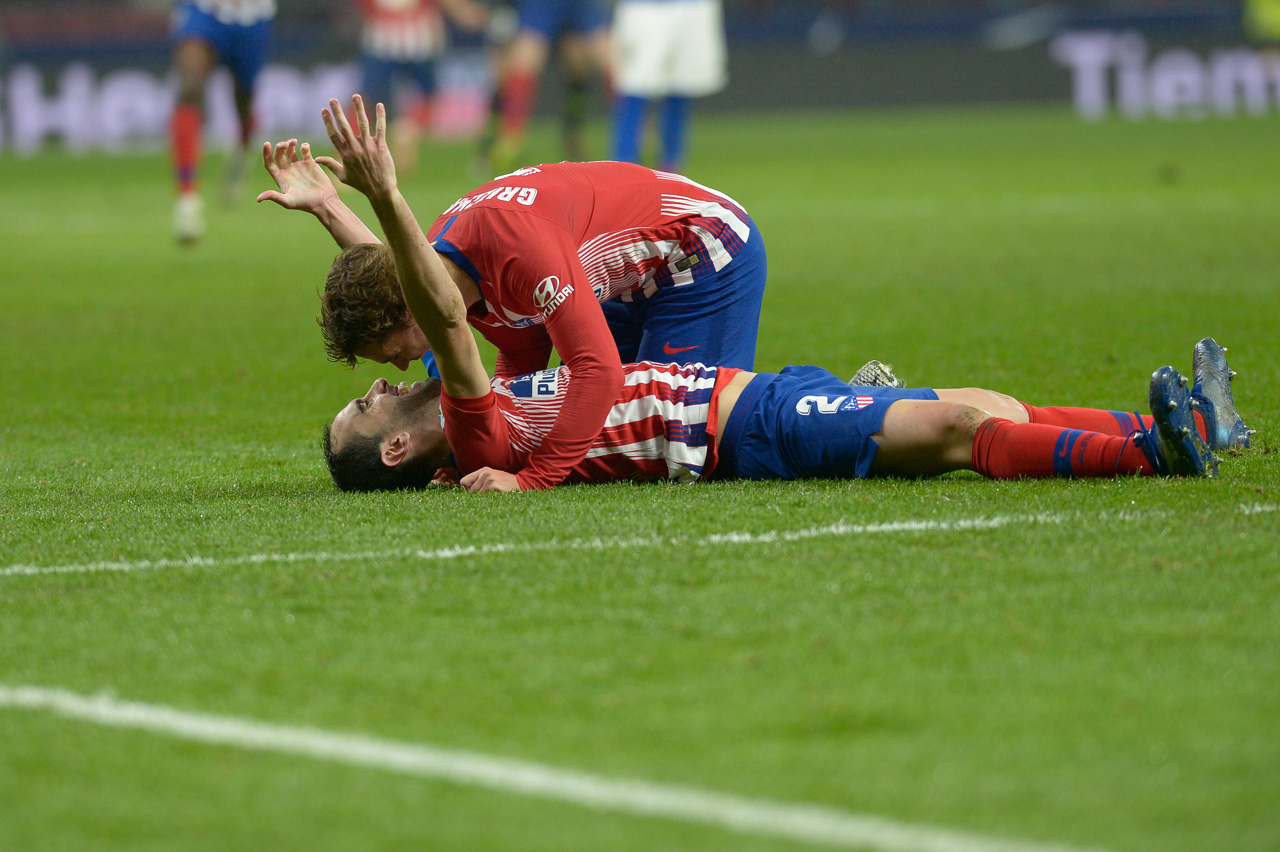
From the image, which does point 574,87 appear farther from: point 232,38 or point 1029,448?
point 1029,448

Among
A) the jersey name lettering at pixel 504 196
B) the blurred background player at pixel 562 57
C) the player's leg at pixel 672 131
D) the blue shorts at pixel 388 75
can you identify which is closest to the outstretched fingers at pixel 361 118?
the jersey name lettering at pixel 504 196

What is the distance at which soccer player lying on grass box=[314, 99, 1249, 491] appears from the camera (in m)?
3.70

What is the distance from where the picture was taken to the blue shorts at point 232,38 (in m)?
10.7

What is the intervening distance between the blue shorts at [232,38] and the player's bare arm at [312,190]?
685cm

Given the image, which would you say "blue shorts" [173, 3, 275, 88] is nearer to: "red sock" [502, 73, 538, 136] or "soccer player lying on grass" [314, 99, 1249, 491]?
"red sock" [502, 73, 538, 136]

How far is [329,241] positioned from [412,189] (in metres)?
2.70

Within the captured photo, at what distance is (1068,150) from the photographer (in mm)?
17359

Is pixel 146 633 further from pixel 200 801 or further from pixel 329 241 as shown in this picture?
pixel 329 241

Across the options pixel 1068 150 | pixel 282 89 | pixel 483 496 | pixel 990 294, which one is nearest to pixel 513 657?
pixel 483 496

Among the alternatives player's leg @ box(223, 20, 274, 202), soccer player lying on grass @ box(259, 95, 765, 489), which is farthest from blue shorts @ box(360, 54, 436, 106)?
soccer player lying on grass @ box(259, 95, 765, 489)

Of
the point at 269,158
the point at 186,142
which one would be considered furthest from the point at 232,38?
the point at 269,158

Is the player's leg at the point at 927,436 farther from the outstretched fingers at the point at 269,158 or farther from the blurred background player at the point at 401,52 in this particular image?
the blurred background player at the point at 401,52

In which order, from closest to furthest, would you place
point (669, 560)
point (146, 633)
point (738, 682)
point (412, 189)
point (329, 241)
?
1. point (738, 682)
2. point (146, 633)
3. point (669, 560)
4. point (329, 241)
5. point (412, 189)

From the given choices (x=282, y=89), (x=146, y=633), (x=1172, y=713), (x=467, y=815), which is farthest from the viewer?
(x=282, y=89)
